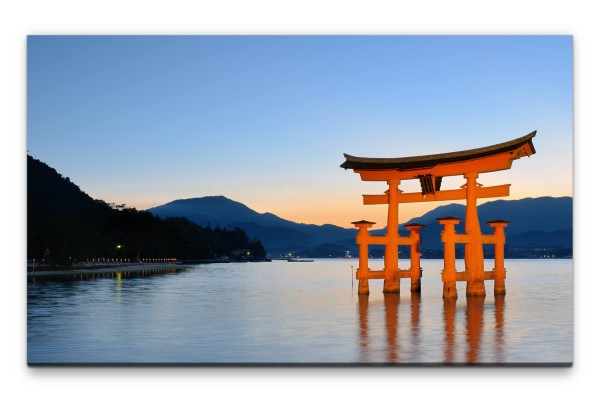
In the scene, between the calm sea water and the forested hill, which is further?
the forested hill

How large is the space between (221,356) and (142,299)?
13.1 m

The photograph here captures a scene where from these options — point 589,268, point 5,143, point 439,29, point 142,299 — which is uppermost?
point 439,29

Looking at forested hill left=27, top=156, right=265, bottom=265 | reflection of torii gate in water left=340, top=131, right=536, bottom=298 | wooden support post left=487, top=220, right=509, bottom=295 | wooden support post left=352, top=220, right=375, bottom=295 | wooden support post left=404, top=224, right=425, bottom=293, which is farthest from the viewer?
forested hill left=27, top=156, right=265, bottom=265

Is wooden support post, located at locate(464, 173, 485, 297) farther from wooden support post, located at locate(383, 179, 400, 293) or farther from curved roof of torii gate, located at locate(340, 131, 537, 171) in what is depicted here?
wooden support post, located at locate(383, 179, 400, 293)

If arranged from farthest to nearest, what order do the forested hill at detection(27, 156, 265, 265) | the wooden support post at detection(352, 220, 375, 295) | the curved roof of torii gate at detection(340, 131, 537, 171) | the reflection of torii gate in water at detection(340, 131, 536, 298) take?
the forested hill at detection(27, 156, 265, 265) → the wooden support post at detection(352, 220, 375, 295) → the reflection of torii gate in water at detection(340, 131, 536, 298) → the curved roof of torii gate at detection(340, 131, 537, 171)

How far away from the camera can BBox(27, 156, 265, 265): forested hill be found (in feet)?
103

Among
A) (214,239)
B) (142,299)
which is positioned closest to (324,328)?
(142,299)

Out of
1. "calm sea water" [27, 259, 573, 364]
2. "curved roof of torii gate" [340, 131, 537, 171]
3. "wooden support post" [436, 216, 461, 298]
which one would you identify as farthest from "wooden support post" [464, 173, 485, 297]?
"calm sea water" [27, 259, 573, 364]

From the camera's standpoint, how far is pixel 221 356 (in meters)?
10.7

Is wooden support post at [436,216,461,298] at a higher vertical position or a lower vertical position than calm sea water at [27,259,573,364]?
higher

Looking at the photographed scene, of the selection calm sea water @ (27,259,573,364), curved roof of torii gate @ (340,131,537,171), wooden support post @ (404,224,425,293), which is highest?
curved roof of torii gate @ (340,131,537,171)

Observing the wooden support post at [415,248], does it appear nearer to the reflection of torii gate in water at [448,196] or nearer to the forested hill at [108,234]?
the reflection of torii gate in water at [448,196]

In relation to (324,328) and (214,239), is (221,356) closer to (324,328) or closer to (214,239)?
(324,328)

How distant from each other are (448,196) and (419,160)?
1.67 m
